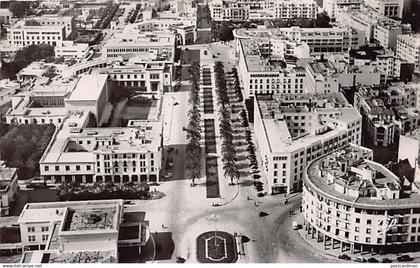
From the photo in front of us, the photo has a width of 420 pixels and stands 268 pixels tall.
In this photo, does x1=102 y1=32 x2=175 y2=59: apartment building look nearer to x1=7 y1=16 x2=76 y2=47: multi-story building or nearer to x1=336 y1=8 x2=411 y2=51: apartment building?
x1=7 y1=16 x2=76 y2=47: multi-story building

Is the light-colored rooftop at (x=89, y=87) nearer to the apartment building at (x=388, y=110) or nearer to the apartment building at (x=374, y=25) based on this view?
the apartment building at (x=388, y=110)

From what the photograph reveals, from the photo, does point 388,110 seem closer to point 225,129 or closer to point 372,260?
point 225,129

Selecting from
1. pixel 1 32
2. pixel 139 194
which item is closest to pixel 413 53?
pixel 139 194

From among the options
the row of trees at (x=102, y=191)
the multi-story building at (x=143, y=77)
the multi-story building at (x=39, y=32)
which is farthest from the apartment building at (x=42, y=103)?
the multi-story building at (x=39, y=32)

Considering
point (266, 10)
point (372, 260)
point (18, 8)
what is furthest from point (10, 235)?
point (266, 10)

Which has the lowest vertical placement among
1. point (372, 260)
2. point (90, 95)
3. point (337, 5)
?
point (372, 260)
